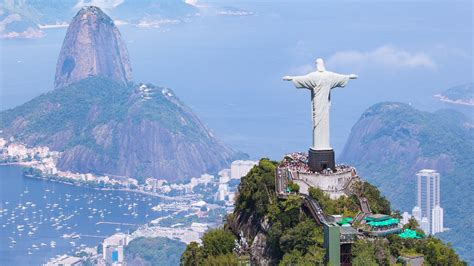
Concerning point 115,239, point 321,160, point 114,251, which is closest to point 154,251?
point 114,251

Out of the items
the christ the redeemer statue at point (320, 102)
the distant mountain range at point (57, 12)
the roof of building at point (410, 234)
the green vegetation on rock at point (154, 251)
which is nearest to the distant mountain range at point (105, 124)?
the green vegetation on rock at point (154, 251)

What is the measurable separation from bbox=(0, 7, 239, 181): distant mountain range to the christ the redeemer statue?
271ft

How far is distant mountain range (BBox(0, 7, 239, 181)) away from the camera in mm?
111938

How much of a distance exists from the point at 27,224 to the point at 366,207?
207 ft

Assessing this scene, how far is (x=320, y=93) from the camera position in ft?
85.9

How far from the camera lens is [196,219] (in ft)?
280

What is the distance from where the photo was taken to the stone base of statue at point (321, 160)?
1037 inches

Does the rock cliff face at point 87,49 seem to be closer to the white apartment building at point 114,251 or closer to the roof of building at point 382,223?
the white apartment building at point 114,251

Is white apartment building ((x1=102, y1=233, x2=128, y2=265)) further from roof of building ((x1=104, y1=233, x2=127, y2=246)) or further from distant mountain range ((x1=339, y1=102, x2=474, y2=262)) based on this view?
distant mountain range ((x1=339, y1=102, x2=474, y2=262))

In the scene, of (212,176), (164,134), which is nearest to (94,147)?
(164,134)

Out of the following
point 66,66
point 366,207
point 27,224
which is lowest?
point 27,224

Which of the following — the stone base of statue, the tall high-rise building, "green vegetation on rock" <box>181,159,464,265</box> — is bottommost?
the tall high-rise building

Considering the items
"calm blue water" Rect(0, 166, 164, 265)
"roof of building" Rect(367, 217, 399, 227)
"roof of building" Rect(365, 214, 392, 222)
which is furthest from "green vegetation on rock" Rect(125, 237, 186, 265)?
"roof of building" Rect(367, 217, 399, 227)

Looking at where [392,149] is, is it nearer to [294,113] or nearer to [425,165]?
[425,165]
